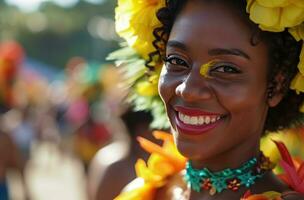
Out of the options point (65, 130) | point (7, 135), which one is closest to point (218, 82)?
point (7, 135)

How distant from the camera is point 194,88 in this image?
8.39 feet

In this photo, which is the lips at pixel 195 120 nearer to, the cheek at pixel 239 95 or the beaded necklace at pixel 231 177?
the cheek at pixel 239 95

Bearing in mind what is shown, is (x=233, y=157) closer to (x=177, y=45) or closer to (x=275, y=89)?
(x=275, y=89)

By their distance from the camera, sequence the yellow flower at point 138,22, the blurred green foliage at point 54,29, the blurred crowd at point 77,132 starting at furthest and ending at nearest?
the blurred green foliage at point 54,29
the blurred crowd at point 77,132
the yellow flower at point 138,22

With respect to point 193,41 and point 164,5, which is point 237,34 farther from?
point 164,5

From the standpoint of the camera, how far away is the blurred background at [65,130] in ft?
15.3

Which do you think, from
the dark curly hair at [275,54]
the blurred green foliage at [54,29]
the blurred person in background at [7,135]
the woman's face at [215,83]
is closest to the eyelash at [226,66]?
the woman's face at [215,83]

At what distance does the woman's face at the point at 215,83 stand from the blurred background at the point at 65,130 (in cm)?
84

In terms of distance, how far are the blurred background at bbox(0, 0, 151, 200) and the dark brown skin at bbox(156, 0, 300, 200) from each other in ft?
2.66

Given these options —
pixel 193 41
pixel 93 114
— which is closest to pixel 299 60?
pixel 193 41

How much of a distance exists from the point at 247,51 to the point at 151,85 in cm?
60

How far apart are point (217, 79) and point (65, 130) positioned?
11565 mm

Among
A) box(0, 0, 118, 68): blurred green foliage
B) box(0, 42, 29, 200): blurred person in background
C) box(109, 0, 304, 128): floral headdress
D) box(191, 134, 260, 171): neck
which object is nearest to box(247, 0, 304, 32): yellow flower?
box(109, 0, 304, 128): floral headdress

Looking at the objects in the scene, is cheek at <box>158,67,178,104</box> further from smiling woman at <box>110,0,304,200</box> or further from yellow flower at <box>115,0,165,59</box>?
yellow flower at <box>115,0,165,59</box>
